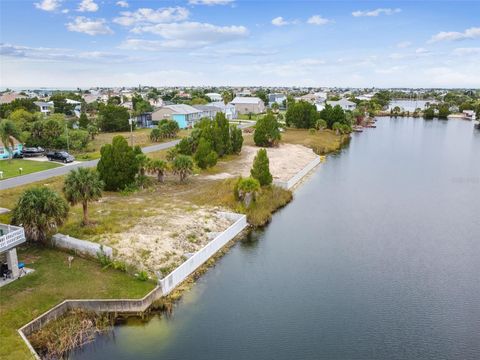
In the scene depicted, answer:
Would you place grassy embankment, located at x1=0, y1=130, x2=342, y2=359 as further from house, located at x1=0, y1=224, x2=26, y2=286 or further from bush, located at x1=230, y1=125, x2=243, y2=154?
bush, located at x1=230, y1=125, x2=243, y2=154

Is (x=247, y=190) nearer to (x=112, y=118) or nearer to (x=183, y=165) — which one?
(x=183, y=165)

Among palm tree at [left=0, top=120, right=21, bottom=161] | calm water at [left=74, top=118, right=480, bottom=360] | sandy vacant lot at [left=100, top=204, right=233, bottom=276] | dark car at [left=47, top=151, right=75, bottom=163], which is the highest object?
palm tree at [left=0, top=120, right=21, bottom=161]

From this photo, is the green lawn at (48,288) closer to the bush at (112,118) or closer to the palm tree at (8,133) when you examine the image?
the palm tree at (8,133)

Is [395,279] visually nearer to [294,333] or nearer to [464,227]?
[294,333]

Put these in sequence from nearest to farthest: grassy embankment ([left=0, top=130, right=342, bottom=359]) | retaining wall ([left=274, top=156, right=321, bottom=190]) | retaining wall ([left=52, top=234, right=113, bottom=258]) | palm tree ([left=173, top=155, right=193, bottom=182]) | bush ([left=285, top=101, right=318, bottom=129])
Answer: grassy embankment ([left=0, top=130, right=342, bottom=359]) < retaining wall ([left=52, top=234, right=113, bottom=258]) < palm tree ([left=173, top=155, right=193, bottom=182]) < retaining wall ([left=274, top=156, right=321, bottom=190]) < bush ([left=285, top=101, right=318, bottom=129])

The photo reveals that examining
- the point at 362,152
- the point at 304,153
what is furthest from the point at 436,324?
the point at 362,152

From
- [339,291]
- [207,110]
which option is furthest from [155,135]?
[339,291]

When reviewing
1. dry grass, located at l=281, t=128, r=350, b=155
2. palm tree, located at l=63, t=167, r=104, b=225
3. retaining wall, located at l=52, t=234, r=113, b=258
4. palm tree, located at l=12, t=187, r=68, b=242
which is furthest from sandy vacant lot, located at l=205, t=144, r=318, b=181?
palm tree, located at l=12, t=187, r=68, b=242
